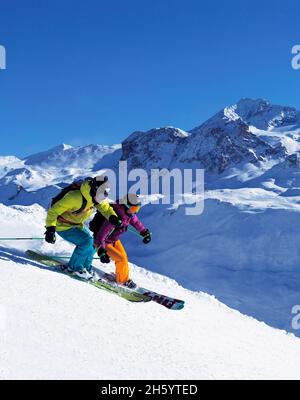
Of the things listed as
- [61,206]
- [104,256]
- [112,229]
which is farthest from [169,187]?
[61,206]

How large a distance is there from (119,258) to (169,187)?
109 m

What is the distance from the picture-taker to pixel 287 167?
111 m

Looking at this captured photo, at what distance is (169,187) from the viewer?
117438 mm

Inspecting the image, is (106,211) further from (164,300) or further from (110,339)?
(110,339)

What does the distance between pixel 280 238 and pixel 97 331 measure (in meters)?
38.6

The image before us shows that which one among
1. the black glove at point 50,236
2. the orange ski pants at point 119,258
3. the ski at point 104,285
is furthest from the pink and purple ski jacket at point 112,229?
the black glove at point 50,236

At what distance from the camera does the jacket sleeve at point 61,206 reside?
25.6ft

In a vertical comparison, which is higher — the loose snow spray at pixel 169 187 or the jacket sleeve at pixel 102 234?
the loose snow spray at pixel 169 187

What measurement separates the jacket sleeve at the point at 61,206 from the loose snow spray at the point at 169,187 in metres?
36.0

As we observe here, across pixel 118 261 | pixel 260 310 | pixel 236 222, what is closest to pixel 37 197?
pixel 236 222

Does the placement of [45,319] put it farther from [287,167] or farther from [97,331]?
[287,167]

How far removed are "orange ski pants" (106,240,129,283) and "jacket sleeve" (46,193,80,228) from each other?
4.42ft

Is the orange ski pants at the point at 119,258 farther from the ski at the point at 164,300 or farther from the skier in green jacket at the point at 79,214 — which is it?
the skier in green jacket at the point at 79,214

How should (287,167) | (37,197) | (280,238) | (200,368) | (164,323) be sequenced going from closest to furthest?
1. (200,368)
2. (164,323)
3. (280,238)
4. (287,167)
5. (37,197)
